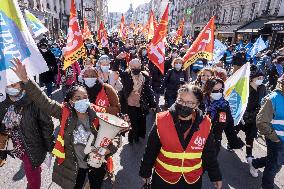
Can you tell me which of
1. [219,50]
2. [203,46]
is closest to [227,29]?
[219,50]

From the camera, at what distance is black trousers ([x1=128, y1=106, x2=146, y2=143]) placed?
21.4 feet

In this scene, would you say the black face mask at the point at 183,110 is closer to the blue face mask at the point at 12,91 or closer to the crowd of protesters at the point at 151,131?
the crowd of protesters at the point at 151,131

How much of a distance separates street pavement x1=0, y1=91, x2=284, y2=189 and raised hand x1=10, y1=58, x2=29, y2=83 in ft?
7.32

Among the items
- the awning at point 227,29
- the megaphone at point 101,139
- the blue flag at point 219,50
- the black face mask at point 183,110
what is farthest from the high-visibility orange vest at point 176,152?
the awning at point 227,29

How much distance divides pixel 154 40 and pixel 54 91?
15.8ft

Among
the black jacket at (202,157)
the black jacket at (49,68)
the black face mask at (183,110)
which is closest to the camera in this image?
the black face mask at (183,110)

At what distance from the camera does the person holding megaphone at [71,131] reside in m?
3.43

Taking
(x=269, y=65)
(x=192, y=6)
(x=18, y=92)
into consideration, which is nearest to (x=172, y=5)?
(x=192, y=6)

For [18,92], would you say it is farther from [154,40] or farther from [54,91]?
[54,91]

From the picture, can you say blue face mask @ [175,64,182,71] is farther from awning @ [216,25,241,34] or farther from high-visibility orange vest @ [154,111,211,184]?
awning @ [216,25,241,34]

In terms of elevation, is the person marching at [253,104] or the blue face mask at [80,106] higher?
the blue face mask at [80,106]

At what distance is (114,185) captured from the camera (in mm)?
4820

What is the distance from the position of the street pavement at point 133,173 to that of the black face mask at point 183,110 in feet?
7.72

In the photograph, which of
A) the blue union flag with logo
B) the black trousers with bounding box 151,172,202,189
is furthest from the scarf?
the blue union flag with logo
